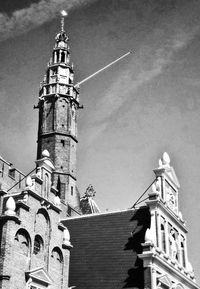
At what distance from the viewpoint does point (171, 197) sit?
3728cm

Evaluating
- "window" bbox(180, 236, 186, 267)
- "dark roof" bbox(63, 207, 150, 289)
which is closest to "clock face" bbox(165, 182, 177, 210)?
"dark roof" bbox(63, 207, 150, 289)

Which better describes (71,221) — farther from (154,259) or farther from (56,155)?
(56,155)

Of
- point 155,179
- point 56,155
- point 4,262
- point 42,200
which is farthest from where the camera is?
point 56,155

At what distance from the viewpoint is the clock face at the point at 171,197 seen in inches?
1435

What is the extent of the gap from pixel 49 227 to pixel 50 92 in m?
25.5

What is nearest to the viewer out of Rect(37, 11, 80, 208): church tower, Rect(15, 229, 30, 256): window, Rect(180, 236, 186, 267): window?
Rect(15, 229, 30, 256): window

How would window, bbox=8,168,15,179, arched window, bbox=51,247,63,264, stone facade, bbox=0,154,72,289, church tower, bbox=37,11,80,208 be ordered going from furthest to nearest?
1. church tower, bbox=37,11,80,208
2. window, bbox=8,168,15,179
3. arched window, bbox=51,247,63,264
4. stone facade, bbox=0,154,72,289

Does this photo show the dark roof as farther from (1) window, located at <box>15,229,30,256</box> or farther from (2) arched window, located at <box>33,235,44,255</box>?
(1) window, located at <box>15,229,30,256</box>

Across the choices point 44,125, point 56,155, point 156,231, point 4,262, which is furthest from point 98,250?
point 44,125

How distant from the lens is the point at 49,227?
30.3 metres

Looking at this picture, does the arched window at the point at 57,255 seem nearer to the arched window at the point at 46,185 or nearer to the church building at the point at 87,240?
the church building at the point at 87,240

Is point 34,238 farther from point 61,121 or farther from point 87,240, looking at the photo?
point 61,121

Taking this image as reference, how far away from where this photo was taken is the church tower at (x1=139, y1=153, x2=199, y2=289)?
31.0m

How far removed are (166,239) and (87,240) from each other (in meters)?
5.60
